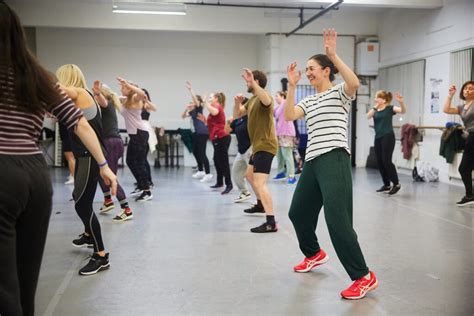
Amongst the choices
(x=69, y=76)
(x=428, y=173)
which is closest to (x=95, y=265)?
(x=69, y=76)

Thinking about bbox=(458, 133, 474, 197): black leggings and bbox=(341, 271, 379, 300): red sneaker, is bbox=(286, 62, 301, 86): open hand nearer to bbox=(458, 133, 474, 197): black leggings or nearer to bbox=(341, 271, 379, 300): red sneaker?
bbox=(341, 271, 379, 300): red sneaker

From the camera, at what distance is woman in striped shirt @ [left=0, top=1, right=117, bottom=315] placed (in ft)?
5.22

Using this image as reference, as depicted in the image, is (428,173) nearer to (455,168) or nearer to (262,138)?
(455,168)

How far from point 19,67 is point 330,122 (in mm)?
1881

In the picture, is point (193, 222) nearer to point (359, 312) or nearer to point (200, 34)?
point (359, 312)

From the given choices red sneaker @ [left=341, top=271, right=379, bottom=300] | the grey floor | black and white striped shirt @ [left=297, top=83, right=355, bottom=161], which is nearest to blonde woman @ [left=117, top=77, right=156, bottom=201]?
the grey floor

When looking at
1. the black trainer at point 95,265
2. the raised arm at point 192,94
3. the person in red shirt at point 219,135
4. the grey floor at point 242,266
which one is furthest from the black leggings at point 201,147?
the black trainer at point 95,265

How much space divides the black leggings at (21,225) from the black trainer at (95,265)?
5.61ft

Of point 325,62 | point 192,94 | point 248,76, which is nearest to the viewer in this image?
point 325,62

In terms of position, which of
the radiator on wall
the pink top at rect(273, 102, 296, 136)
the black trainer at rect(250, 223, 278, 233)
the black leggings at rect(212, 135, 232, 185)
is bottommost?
the black trainer at rect(250, 223, 278, 233)

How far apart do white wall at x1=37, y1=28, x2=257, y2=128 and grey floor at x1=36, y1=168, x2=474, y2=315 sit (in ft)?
21.3

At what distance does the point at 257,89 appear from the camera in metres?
4.26

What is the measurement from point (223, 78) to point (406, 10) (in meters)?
4.57

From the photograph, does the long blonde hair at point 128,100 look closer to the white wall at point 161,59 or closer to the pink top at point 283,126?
the pink top at point 283,126
